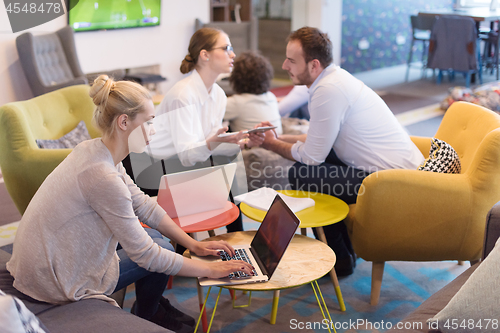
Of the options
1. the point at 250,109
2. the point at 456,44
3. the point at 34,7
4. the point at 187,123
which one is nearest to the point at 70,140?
the point at 187,123

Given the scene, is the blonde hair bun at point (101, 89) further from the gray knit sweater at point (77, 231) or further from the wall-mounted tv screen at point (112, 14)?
the wall-mounted tv screen at point (112, 14)

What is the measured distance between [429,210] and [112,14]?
481 cm

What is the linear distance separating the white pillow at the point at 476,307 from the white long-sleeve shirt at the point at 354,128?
44.4 inches

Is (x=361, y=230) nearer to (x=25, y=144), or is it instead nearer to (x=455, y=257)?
(x=455, y=257)

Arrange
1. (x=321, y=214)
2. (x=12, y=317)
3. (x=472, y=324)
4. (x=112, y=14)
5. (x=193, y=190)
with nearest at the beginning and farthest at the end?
(x=12, y=317)
(x=472, y=324)
(x=193, y=190)
(x=321, y=214)
(x=112, y=14)

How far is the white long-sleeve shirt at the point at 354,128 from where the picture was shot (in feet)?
8.00

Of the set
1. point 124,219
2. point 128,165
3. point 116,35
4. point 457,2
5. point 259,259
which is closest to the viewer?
point 124,219

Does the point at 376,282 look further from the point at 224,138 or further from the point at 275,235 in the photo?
the point at 224,138

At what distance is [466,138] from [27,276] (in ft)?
6.62

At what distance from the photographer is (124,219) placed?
4.92 ft

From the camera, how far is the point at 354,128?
8.18 ft

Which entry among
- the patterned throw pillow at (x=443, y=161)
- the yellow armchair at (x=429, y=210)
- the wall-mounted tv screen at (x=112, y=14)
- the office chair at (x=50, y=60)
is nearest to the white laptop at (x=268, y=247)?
the yellow armchair at (x=429, y=210)

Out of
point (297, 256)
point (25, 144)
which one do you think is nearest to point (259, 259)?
point (297, 256)

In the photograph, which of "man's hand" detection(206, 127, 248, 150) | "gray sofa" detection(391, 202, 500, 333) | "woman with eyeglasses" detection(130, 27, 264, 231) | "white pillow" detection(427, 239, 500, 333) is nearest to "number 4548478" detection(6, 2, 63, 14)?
"woman with eyeglasses" detection(130, 27, 264, 231)
